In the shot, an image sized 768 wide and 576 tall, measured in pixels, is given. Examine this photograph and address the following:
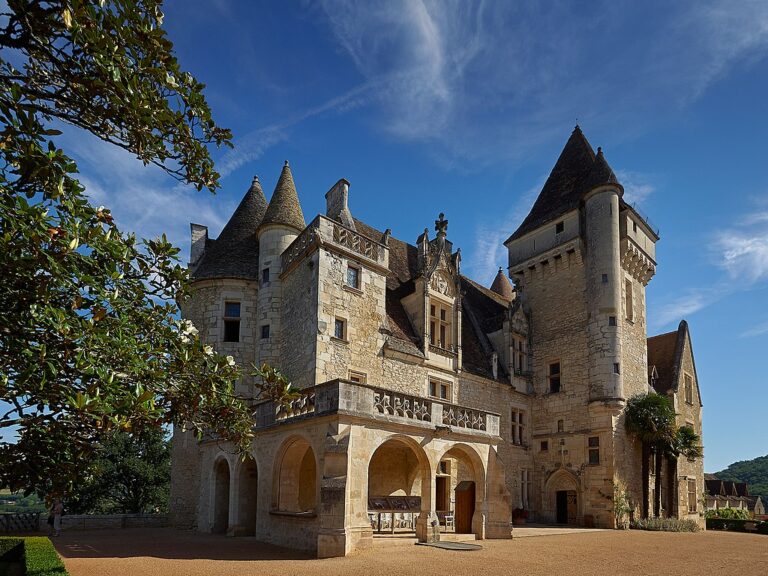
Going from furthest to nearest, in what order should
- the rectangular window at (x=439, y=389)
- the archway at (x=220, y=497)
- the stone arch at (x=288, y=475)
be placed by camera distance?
the rectangular window at (x=439, y=389), the archway at (x=220, y=497), the stone arch at (x=288, y=475)

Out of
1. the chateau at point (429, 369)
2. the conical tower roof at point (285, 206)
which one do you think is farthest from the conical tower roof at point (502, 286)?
the conical tower roof at point (285, 206)

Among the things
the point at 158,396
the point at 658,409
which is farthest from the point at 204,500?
the point at 658,409

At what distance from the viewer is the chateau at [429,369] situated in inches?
528

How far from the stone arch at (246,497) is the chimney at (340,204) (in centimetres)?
880

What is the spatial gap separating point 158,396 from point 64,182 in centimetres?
219

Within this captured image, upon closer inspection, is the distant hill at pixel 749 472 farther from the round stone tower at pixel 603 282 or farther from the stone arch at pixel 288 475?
the stone arch at pixel 288 475

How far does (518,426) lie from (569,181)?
12006mm

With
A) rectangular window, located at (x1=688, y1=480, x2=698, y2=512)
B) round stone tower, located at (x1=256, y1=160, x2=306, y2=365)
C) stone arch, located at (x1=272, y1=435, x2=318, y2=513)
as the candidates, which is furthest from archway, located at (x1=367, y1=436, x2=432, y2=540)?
rectangular window, located at (x1=688, y1=480, x2=698, y2=512)

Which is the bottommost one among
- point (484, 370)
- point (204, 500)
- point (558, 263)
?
point (204, 500)

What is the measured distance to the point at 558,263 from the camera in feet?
83.3

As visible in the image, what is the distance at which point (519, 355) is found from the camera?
25.0 metres

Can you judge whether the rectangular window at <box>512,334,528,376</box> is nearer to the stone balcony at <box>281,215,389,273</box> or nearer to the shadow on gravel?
the stone balcony at <box>281,215,389,273</box>

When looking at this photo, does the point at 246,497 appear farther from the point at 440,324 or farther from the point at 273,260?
the point at 440,324

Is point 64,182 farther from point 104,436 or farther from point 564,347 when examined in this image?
point 564,347
